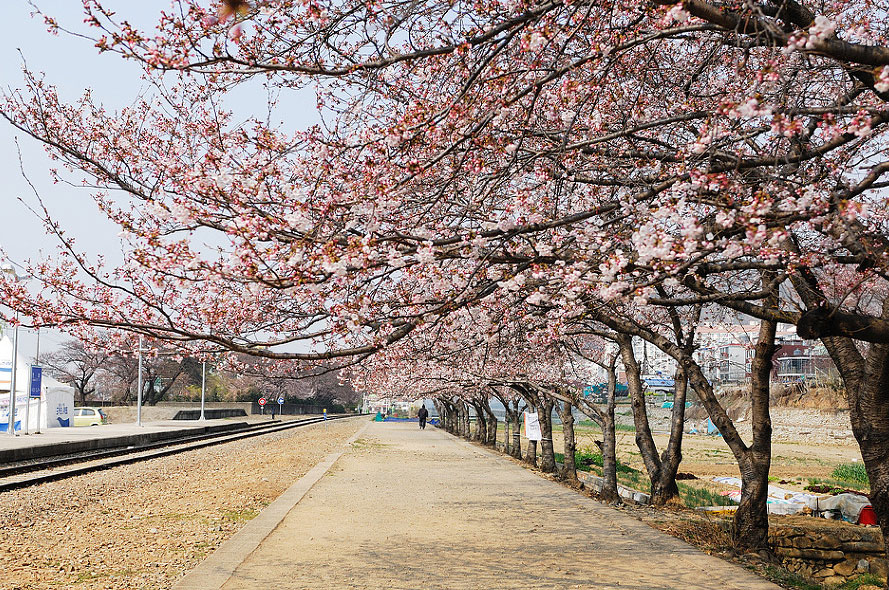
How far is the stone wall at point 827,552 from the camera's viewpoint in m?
9.52

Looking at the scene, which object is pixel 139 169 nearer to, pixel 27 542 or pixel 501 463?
pixel 27 542

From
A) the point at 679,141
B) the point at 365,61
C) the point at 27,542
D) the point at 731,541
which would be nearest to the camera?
the point at 365,61

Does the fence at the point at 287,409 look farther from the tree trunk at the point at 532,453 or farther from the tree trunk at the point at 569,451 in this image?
the tree trunk at the point at 569,451

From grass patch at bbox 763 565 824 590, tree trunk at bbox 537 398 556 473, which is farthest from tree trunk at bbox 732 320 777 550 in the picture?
tree trunk at bbox 537 398 556 473

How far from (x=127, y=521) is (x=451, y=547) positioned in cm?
487

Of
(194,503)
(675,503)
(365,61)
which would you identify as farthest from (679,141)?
(194,503)

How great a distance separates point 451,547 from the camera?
27.9 ft

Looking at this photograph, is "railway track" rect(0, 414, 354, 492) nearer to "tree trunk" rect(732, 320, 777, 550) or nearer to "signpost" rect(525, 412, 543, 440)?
"signpost" rect(525, 412, 543, 440)

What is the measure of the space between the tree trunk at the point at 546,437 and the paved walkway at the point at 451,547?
23.6 feet

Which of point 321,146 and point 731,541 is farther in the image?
point 731,541

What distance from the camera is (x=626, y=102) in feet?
25.7

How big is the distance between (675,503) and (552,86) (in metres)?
8.84

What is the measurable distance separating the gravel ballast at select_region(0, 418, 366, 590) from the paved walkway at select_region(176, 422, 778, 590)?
55 centimetres

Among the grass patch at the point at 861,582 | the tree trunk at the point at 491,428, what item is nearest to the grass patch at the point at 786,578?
the grass patch at the point at 861,582
